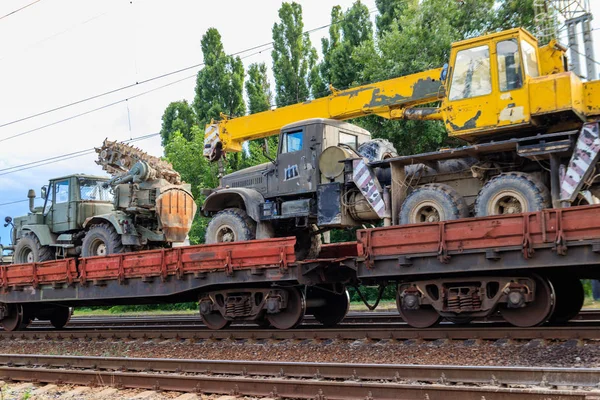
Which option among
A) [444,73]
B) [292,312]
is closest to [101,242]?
[292,312]

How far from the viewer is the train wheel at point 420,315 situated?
973 centimetres

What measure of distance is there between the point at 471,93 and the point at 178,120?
2850 cm

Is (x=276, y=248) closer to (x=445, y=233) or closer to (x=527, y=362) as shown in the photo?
(x=445, y=233)

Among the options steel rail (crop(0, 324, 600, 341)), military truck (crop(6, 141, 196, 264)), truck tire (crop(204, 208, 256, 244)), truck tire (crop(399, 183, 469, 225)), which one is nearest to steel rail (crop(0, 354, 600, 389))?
steel rail (crop(0, 324, 600, 341))

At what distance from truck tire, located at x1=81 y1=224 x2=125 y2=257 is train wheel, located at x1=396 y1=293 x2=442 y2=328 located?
746 cm

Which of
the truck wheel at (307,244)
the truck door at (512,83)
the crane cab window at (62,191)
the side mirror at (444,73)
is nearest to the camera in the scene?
the truck door at (512,83)

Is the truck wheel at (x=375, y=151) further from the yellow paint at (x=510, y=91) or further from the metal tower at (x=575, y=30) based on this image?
the metal tower at (x=575, y=30)

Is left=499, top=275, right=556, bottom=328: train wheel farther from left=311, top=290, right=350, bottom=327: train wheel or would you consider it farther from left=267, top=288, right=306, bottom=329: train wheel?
left=311, top=290, right=350, bottom=327: train wheel

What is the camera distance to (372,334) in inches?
387

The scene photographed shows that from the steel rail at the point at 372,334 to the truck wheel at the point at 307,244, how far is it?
2.02m

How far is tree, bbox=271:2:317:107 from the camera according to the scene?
33.5 m

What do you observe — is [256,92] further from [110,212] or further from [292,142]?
[292,142]

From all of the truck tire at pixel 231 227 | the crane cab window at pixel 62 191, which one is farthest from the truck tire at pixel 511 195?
the crane cab window at pixel 62 191

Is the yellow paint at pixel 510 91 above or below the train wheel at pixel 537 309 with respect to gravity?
above
